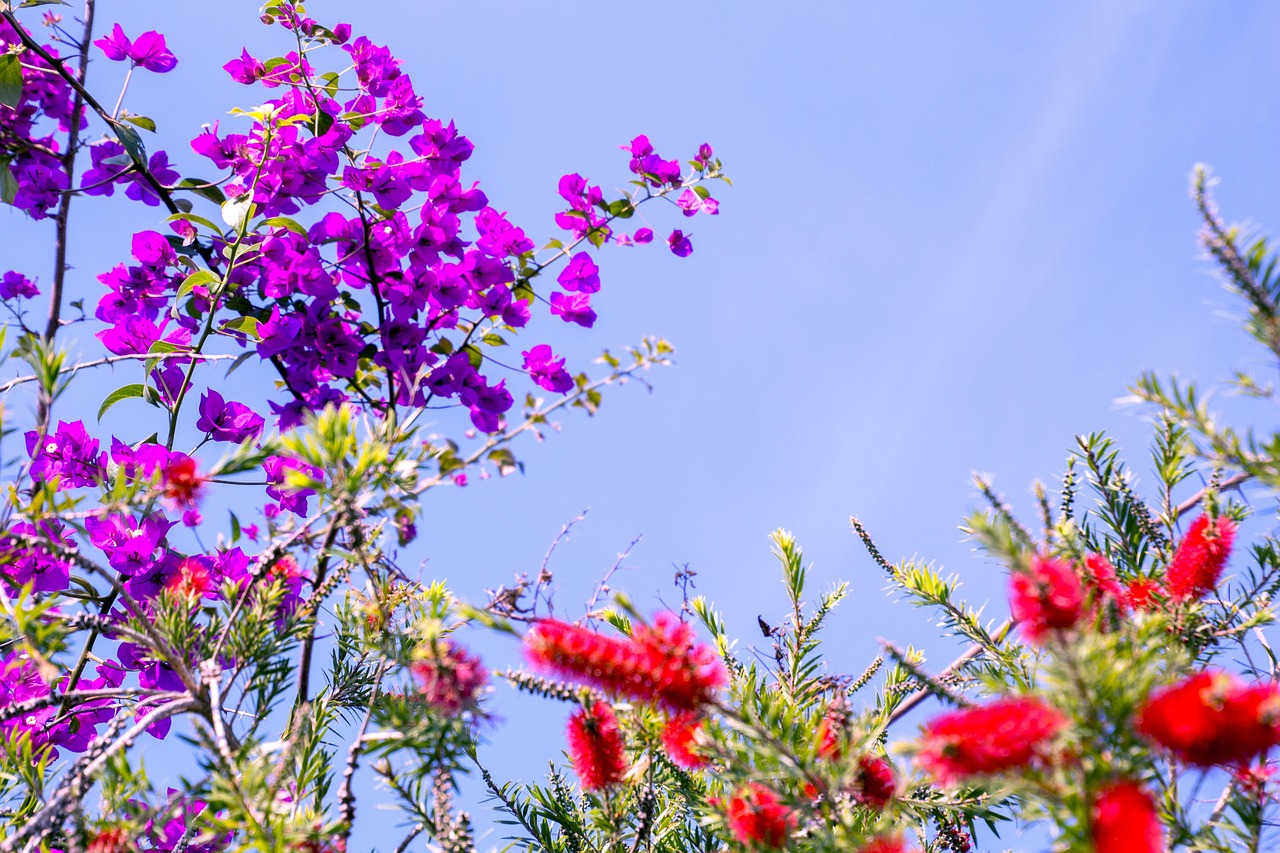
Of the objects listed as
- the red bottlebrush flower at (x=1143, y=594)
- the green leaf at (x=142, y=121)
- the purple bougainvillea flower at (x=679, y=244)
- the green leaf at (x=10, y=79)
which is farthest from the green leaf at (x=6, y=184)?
the red bottlebrush flower at (x=1143, y=594)

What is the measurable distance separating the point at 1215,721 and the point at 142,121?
2242 millimetres

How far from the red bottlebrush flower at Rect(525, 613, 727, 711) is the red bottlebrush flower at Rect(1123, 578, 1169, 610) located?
53 cm

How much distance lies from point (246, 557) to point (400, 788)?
0.96m

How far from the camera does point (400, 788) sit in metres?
1.00

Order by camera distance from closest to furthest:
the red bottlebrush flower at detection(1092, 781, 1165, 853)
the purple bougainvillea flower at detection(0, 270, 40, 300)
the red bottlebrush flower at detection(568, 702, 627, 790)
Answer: the red bottlebrush flower at detection(1092, 781, 1165, 853), the red bottlebrush flower at detection(568, 702, 627, 790), the purple bougainvillea flower at detection(0, 270, 40, 300)

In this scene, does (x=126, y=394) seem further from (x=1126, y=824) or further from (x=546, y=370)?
(x=1126, y=824)

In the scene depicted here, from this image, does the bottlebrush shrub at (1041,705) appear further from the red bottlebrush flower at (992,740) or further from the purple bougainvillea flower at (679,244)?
the purple bougainvillea flower at (679,244)

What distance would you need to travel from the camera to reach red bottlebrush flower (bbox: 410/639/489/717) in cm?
94

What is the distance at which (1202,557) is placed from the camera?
40.3 inches

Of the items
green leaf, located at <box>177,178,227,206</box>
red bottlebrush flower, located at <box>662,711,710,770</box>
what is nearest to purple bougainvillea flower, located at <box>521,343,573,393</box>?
green leaf, located at <box>177,178,227,206</box>

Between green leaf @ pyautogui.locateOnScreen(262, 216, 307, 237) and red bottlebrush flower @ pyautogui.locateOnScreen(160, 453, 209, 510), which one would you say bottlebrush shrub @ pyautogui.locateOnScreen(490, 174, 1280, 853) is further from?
green leaf @ pyautogui.locateOnScreen(262, 216, 307, 237)

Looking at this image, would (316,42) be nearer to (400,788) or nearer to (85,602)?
(85,602)

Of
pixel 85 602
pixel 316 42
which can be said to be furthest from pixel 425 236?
pixel 85 602

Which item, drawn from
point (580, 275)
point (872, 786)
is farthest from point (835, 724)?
point (580, 275)
